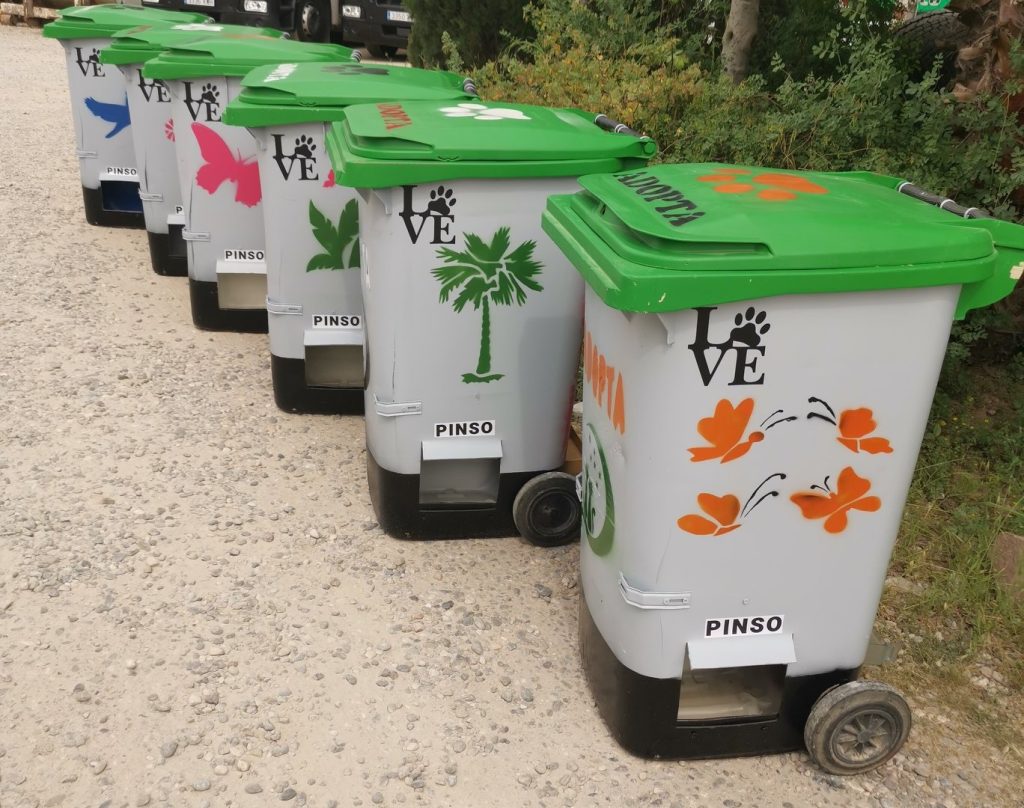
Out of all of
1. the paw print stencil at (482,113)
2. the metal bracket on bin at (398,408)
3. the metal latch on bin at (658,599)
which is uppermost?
the paw print stencil at (482,113)

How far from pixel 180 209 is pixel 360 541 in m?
2.88

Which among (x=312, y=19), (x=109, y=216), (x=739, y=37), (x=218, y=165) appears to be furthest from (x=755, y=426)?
(x=312, y=19)

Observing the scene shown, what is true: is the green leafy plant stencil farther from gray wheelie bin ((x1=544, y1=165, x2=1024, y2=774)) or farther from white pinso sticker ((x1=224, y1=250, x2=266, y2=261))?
gray wheelie bin ((x1=544, y1=165, x2=1024, y2=774))

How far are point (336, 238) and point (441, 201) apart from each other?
1034 millimetres

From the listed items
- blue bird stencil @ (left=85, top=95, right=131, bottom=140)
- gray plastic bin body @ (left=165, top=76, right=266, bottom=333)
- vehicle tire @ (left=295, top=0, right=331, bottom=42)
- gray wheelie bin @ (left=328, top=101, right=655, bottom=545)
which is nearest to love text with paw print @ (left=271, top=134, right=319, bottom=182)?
gray wheelie bin @ (left=328, top=101, right=655, bottom=545)

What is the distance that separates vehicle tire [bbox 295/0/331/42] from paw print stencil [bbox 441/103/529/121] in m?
11.0

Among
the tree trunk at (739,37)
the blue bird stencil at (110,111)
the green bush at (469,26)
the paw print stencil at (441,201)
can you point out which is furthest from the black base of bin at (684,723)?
the green bush at (469,26)

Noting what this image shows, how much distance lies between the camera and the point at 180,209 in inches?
209

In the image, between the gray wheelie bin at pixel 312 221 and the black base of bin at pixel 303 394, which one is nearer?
the gray wheelie bin at pixel 312 221

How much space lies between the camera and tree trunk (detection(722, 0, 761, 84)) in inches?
209

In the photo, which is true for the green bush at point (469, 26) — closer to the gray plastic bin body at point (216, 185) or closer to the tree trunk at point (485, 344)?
the gray plastic bin body at point (216, 185)

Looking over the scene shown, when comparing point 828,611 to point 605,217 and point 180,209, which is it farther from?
point 180,209

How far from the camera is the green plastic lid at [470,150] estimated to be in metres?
2.67

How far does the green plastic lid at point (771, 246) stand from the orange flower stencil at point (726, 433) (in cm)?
23
